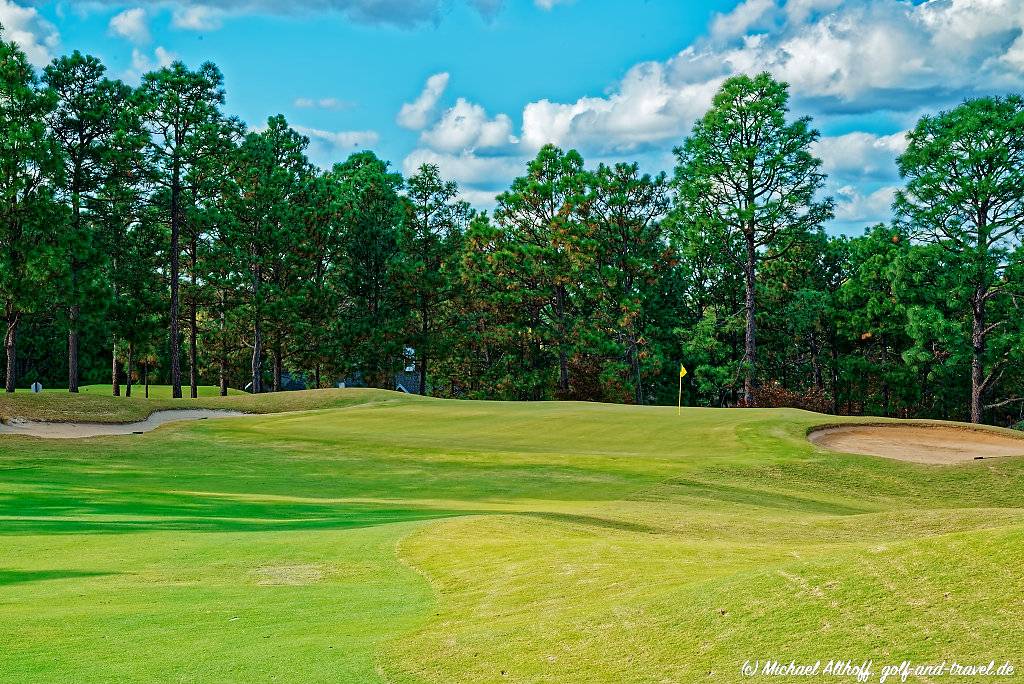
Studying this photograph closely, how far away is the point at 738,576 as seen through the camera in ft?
22.6

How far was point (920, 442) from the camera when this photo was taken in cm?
2603

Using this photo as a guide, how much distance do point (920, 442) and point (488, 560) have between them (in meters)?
20.1

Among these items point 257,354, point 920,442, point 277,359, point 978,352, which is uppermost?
point 257,354

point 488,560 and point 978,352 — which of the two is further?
point 978,352

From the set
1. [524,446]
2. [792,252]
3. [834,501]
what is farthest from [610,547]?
[792,252]

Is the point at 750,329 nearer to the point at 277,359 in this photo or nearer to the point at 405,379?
the point at 277,359

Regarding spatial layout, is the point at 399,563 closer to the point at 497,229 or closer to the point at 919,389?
the point at 497,229

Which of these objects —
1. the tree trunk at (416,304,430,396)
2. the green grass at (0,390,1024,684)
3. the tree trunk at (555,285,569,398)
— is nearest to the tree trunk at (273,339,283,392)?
the tree trunk at (416,304,430,396)

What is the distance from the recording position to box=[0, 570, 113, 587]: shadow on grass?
936cm

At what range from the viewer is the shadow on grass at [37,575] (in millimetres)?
9359

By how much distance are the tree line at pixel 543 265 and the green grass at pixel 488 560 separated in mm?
20631

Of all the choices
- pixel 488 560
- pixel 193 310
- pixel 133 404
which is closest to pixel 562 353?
pixel 193 310

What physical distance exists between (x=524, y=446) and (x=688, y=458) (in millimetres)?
4714

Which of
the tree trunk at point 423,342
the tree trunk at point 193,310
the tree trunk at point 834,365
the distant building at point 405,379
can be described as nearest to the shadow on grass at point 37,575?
the tree trunk at point 193,310
